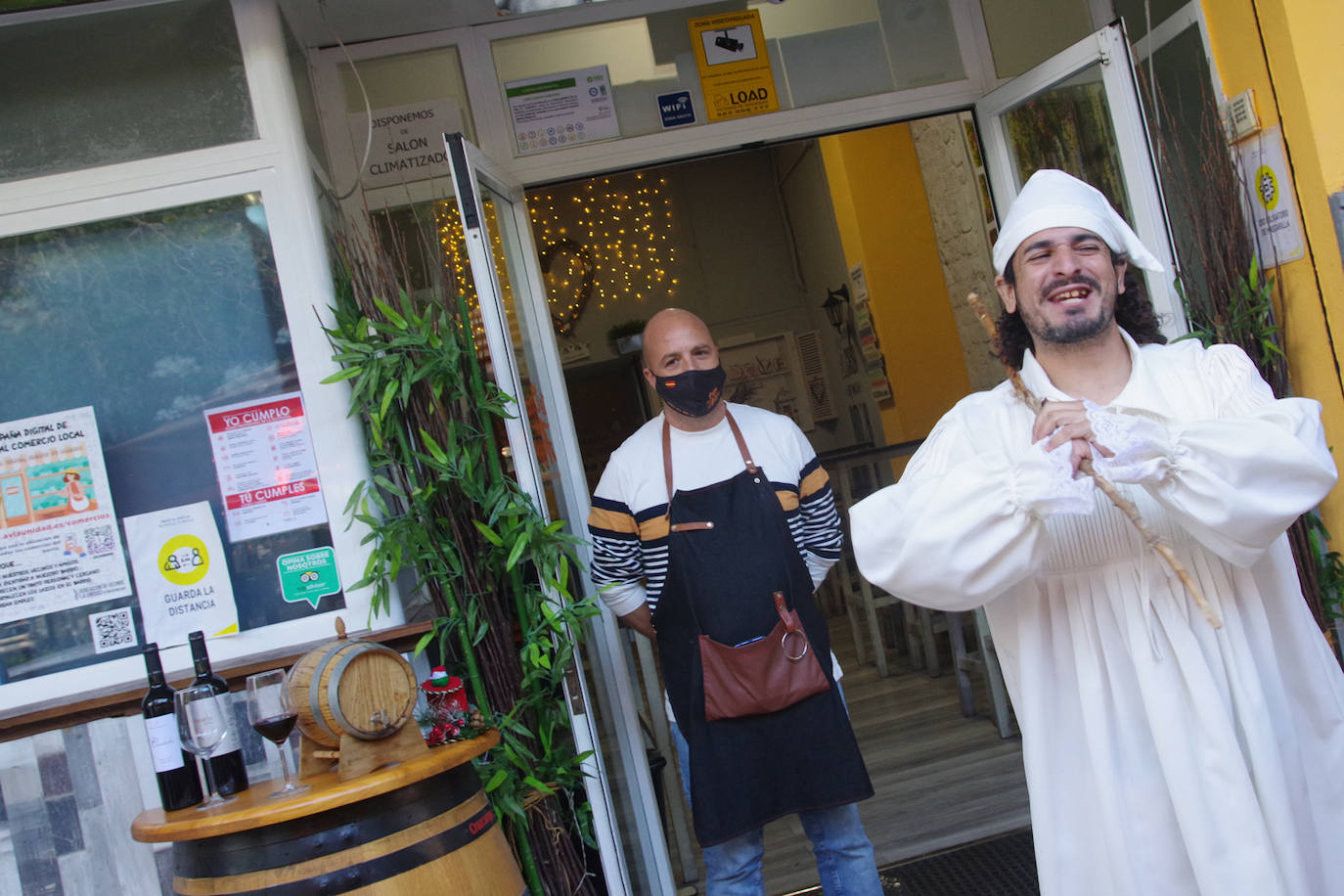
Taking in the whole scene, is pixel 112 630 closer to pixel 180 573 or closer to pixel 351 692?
pixel 180 573

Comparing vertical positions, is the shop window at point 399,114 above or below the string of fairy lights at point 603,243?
below

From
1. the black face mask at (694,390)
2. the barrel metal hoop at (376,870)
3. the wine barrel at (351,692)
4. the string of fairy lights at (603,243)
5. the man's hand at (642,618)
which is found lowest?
the barrel metal hoop at (376,870)

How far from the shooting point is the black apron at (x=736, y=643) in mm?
2545

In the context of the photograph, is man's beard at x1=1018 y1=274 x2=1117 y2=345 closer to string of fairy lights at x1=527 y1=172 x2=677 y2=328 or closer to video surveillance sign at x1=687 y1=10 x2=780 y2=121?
video surveillance sign at x1=687 y1=10 x2=780 y2=121

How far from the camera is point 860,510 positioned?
1.78m

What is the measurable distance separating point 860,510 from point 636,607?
45.0 inches

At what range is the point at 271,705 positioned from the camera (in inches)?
79.8

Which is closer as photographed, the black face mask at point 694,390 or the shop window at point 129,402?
the shop window at point 129,402

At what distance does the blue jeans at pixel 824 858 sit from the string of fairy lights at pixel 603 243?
646 cm

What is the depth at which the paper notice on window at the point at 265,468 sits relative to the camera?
2.65 m

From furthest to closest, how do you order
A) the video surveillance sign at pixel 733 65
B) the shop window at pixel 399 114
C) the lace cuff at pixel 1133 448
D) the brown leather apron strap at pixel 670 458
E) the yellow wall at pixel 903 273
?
the yellow wall at pixel 903 273
the video surveillance sign at pixel 733 65
the shop window at pixel 399 114
the brown leather apron strap at pixel 670 458
the lace cuff at pixel 1133 448

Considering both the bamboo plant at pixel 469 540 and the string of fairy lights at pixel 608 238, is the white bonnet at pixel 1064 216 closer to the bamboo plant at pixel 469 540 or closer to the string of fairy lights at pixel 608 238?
the bamboo plant at pixel 469 540

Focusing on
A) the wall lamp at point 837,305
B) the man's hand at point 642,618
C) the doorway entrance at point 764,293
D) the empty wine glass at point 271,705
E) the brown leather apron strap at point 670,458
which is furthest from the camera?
the wall lamp at point 837,305

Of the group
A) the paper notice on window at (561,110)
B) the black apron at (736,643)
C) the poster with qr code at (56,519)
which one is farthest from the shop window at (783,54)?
the poster with qr code at (56,519)
